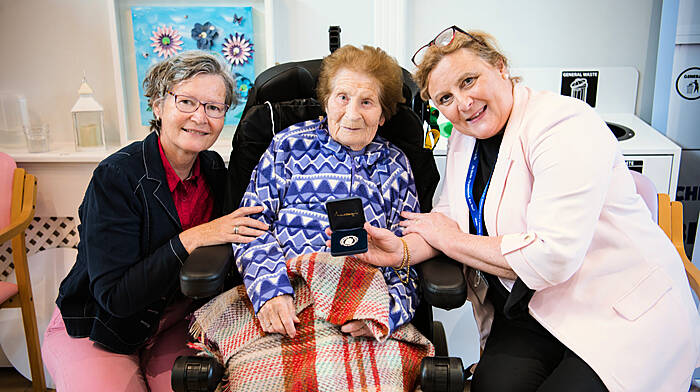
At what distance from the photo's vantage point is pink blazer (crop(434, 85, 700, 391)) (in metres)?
1.37

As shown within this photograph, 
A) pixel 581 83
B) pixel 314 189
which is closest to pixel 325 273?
pixel 314 189

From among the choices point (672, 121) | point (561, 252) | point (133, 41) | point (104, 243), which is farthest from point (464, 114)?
point (133, 41)

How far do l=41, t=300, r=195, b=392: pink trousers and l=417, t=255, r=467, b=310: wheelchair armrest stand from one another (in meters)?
0.77

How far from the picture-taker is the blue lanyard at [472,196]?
159cm

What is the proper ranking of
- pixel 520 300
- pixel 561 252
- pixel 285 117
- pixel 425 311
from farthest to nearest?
pixel 285 117, pixel 425 311, pixel 520 300, pixel 561 252

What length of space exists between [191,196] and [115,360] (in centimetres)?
52

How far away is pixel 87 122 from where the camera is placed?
260 cm

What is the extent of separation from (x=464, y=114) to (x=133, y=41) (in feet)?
5.65

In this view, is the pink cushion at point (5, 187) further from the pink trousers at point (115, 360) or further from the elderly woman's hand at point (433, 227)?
the elderly woman's hand at point (433, 227)

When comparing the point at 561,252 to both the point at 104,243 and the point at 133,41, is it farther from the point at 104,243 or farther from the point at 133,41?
the point at 133,41

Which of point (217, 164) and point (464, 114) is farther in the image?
point (217, 164)

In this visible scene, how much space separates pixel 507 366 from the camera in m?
1.50

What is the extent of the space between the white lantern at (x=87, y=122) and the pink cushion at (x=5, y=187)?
0.29 metres

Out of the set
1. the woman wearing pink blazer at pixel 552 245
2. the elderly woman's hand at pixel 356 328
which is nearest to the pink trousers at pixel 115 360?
the elderly woman's hand at pixel 356 328
